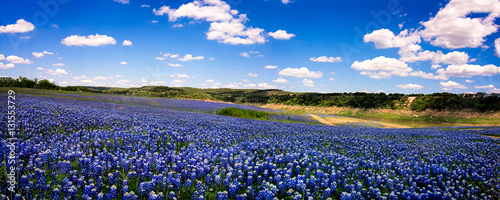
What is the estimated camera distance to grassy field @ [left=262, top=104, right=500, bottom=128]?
4891cm

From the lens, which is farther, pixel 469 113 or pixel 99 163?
pixel 469 113

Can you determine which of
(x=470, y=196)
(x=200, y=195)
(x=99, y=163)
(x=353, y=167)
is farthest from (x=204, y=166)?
(x=470, y=196)

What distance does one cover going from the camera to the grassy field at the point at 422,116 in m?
48.9

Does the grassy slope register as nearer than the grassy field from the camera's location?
No

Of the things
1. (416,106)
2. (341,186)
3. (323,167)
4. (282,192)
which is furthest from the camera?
(416,106)

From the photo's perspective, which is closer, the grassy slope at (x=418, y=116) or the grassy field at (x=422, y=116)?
the grassy field at (x=422, y=116)

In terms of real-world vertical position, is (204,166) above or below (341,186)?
above

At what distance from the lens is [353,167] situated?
767cm

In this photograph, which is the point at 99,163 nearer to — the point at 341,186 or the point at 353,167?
the point at 341,186

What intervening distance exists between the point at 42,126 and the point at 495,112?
71726 millimetres

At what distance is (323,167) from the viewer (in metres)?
7.36

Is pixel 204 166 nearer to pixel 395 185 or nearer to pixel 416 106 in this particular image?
pixel 395 185

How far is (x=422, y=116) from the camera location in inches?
2248

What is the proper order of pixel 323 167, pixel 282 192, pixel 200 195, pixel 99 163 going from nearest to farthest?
pixel 200 195 < pixel 282 192 < pixel 99 163 < pixel 323 167
